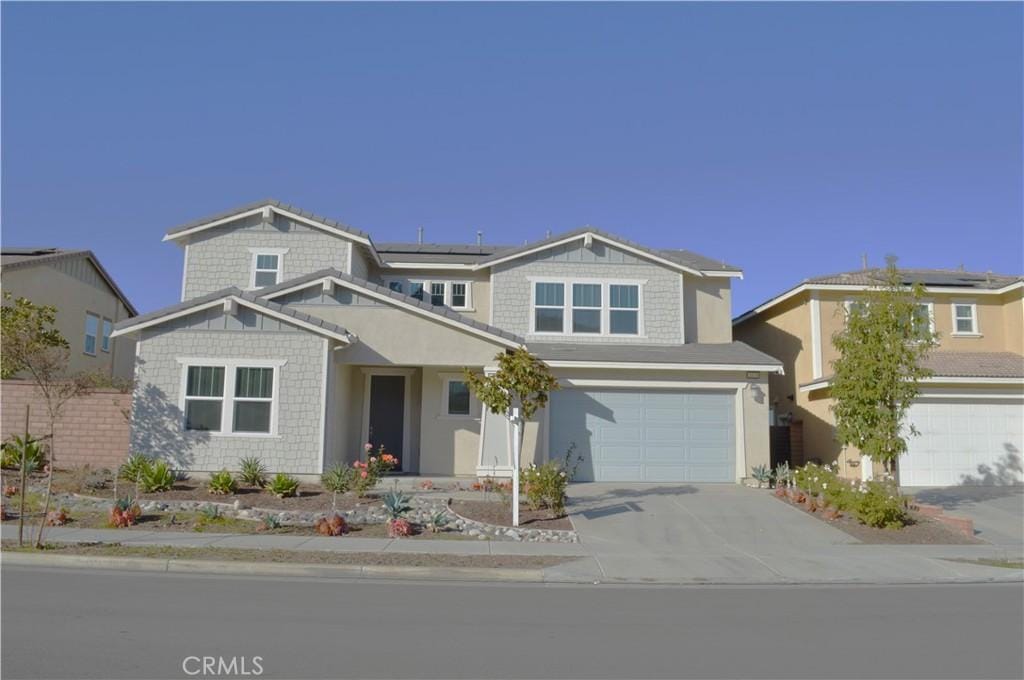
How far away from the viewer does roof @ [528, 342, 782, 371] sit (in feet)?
64.1

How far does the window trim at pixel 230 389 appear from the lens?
16891 millimetres

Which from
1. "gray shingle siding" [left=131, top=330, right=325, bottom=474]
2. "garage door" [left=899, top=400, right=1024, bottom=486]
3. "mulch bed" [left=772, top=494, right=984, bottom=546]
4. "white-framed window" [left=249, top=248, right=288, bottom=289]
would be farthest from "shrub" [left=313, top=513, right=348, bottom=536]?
"garage door" [left=899, top=400, right=1024, bottom=486]

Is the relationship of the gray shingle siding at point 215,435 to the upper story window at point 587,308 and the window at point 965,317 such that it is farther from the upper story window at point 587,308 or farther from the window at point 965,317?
the window at point 965,317

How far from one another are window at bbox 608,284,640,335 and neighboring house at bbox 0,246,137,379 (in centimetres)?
1469

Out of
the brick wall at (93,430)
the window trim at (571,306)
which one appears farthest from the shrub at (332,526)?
the window trim at (571,306)

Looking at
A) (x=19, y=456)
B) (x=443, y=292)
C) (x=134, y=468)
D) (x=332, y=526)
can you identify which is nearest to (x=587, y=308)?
(x=443, y=292)

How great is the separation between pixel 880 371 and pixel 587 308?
8025 millimetres

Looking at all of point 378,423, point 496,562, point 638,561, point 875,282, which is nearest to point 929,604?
point 638,561

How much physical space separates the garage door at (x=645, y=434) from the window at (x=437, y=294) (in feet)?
16.0

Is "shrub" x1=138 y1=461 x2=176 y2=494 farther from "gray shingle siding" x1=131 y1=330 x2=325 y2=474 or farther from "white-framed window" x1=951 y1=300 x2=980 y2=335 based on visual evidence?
"white-framed window" x1=951 y1=300 x2=980 y2=335

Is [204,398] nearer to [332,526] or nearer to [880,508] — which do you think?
[332,526]

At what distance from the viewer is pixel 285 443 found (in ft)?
55.2

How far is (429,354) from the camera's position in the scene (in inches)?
731

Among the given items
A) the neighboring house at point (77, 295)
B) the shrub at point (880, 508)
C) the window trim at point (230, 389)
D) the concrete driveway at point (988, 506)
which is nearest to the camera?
the shrub at point (880, 508)
